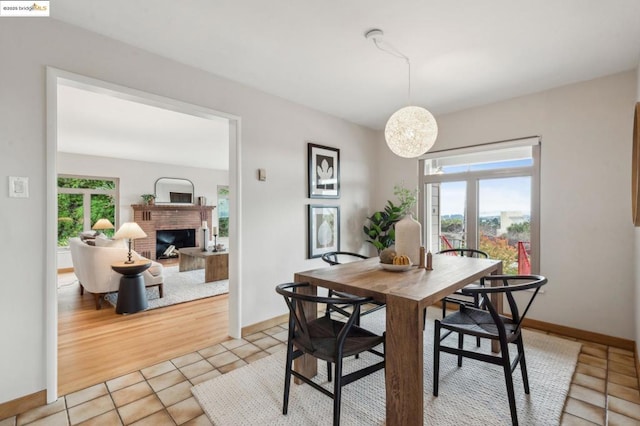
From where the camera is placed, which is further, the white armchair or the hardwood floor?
the white armchair

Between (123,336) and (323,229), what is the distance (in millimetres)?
2376

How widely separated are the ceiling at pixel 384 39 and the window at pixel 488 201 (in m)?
0.77

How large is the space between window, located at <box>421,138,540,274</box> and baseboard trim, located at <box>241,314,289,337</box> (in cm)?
218

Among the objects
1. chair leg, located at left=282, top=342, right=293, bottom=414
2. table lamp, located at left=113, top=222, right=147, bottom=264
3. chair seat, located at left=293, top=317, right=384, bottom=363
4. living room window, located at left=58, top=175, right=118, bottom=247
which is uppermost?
living room window, located at left=58, top=175, right=118, bottom=247

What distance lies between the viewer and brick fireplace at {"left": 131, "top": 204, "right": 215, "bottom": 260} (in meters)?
7.22

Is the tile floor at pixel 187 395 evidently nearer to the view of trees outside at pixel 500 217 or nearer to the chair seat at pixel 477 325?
the chair seat at pixel 477 325

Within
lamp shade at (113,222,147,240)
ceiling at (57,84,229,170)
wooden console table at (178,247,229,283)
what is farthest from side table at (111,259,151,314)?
ceiling at (57,84,229,170)

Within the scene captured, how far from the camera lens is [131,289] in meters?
3.62

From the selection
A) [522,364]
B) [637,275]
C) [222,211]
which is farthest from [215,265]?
[637,275]

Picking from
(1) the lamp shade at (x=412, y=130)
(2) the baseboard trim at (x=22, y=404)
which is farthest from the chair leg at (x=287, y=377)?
(1) the lamp shade at (x=412, y=130)

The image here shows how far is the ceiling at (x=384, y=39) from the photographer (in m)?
1.87

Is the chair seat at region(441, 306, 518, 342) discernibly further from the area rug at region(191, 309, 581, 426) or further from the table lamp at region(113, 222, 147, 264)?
the table lamp at region(113, 222, 147, 264)

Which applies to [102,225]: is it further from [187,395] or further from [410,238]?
[410,238]

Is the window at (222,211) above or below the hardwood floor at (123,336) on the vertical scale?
above
